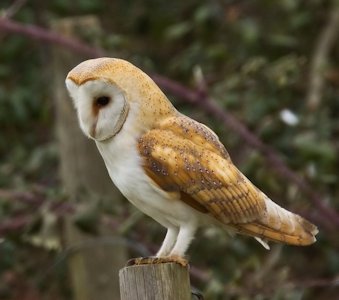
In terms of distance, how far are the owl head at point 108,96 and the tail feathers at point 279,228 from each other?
38 centimetres

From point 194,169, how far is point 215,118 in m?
2.20

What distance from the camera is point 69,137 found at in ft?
15.2

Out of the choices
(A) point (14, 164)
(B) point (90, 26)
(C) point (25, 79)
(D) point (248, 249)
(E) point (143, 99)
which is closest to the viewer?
(E) point (143, 99)

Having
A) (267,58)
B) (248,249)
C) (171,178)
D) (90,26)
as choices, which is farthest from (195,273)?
(171,178)

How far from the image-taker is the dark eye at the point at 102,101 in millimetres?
2879

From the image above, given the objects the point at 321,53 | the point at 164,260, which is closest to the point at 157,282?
the point at 164,260

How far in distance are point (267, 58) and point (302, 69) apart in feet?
0.60

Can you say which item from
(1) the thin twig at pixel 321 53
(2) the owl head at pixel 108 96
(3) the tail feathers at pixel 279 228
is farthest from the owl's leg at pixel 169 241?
(1) the thin twig at pixel 321 53

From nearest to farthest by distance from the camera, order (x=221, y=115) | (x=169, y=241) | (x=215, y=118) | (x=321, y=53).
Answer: (x=169, y=241) → (x=221, y=115) → (x=215, y=118) → (x=321, y=53)

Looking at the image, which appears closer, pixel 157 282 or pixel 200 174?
pixel 157 282

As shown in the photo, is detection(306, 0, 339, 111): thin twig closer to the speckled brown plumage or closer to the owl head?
the speckled brown plumage

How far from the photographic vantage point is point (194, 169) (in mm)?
2967

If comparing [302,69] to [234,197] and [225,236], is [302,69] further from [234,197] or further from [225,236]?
[234,197]

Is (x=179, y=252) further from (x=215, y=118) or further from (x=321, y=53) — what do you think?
(x=321, y=53)
